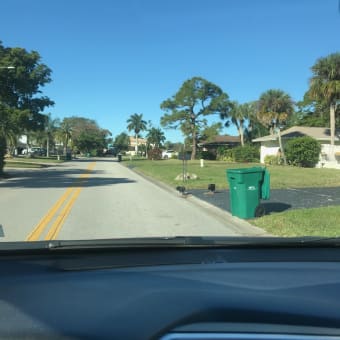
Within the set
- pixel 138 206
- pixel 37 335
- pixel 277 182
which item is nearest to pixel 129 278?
pixel 37 335

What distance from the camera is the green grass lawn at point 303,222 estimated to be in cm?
1012

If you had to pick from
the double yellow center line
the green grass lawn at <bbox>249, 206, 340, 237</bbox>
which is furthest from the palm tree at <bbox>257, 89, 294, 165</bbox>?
the green grass lawn at <bbox>249, 206, 340, 237</bbox>

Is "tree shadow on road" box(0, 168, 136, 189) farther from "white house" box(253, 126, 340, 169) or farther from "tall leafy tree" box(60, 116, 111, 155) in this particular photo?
"tall leafy tree" box(60, 116, 111, 155)

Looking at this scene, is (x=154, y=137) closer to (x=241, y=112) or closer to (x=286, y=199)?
(x=241, y=112)

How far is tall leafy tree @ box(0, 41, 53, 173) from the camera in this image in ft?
109

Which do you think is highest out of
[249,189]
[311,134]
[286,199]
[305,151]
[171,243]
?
[311,134]

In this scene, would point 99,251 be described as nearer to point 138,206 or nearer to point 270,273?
point 270,273

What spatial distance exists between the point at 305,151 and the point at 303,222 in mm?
35248

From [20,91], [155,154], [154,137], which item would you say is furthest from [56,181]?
[154,137]

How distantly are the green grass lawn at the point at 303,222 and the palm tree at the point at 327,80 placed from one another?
2904 centimetres

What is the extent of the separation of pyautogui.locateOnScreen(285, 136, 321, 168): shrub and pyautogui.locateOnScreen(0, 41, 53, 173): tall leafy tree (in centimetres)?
2209

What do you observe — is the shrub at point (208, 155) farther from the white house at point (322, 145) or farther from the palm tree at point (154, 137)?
the palm tree at point (154, 137)

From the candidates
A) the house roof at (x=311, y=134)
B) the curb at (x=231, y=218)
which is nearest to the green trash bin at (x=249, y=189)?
the curb at (x=231, y=218)

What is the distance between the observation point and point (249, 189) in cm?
1225
